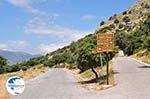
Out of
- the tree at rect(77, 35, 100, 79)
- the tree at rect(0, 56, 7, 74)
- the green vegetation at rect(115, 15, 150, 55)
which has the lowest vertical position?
the tree at rect(77, 35, 100, 79)

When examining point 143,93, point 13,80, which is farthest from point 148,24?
point 13,80

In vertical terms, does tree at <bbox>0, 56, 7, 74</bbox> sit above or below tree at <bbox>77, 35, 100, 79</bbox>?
above

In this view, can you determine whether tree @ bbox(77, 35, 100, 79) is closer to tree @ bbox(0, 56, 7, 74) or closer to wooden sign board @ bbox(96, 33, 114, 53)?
wooden sign board @ bbox(96, 33, 114, 53)

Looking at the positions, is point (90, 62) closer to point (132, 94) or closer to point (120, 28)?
point (132, 94)

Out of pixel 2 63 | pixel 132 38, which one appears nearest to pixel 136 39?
pixel 132 38

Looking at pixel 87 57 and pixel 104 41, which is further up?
pixel 104 41

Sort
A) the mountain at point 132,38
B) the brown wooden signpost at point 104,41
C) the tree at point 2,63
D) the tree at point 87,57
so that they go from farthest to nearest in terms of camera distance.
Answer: the tree at point 2,63
the mountain at point 132,38
the tree at point 87,57
the brown wooden signpost at point 104,41

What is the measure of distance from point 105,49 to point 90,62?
8.82 m

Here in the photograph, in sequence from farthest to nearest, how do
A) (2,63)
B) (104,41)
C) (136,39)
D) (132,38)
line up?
(2,63), (132,38), (136,39), (104,41)

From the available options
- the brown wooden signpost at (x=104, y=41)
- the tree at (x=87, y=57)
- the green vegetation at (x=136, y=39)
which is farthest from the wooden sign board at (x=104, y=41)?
the green vegetation at (x=136, y=39)

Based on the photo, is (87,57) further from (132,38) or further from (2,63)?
(2,63)

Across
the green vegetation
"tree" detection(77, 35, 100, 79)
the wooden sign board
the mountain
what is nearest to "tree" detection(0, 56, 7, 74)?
the mountain

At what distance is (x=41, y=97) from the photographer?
3256 cm

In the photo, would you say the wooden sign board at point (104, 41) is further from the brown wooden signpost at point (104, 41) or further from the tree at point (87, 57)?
the tree at point (87, 57)
